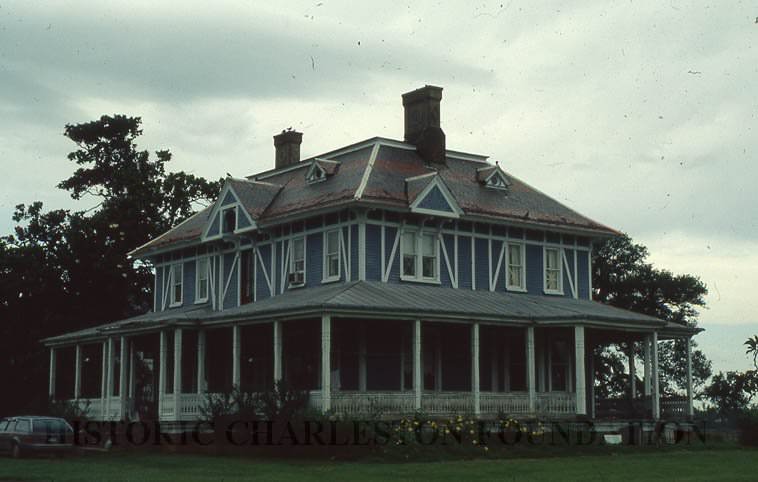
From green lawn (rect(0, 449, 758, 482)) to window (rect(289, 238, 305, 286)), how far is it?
967cm

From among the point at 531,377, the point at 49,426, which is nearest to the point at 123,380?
the point at 49,426

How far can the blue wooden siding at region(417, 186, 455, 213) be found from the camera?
1554 inches

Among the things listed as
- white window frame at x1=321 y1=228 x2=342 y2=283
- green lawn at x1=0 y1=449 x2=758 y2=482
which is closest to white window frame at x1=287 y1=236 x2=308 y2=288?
white window frame at x1=321 y1=228 x2=342 y2=283

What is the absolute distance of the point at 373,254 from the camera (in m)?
38.8

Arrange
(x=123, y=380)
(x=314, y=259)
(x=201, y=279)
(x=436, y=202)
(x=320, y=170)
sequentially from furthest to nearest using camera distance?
(x=201, y=279) < (x=320, y=170) < (x=123, y=380) < (x=314, y=259) < (x=436, y=202)

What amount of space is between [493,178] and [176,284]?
1444cm

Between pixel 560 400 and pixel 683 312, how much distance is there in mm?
32046

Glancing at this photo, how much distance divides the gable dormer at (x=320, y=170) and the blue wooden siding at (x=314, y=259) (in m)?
2.84

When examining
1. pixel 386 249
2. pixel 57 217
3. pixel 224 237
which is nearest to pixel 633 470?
pixel 386 249

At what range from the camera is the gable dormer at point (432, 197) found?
1548 inches

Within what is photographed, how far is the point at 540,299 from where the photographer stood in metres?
42.6

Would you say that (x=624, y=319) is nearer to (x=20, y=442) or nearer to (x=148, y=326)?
(x=148, y=326)

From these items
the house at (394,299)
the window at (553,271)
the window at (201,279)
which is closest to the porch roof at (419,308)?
the house at (394,299)

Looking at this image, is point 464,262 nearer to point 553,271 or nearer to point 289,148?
point 553,271
